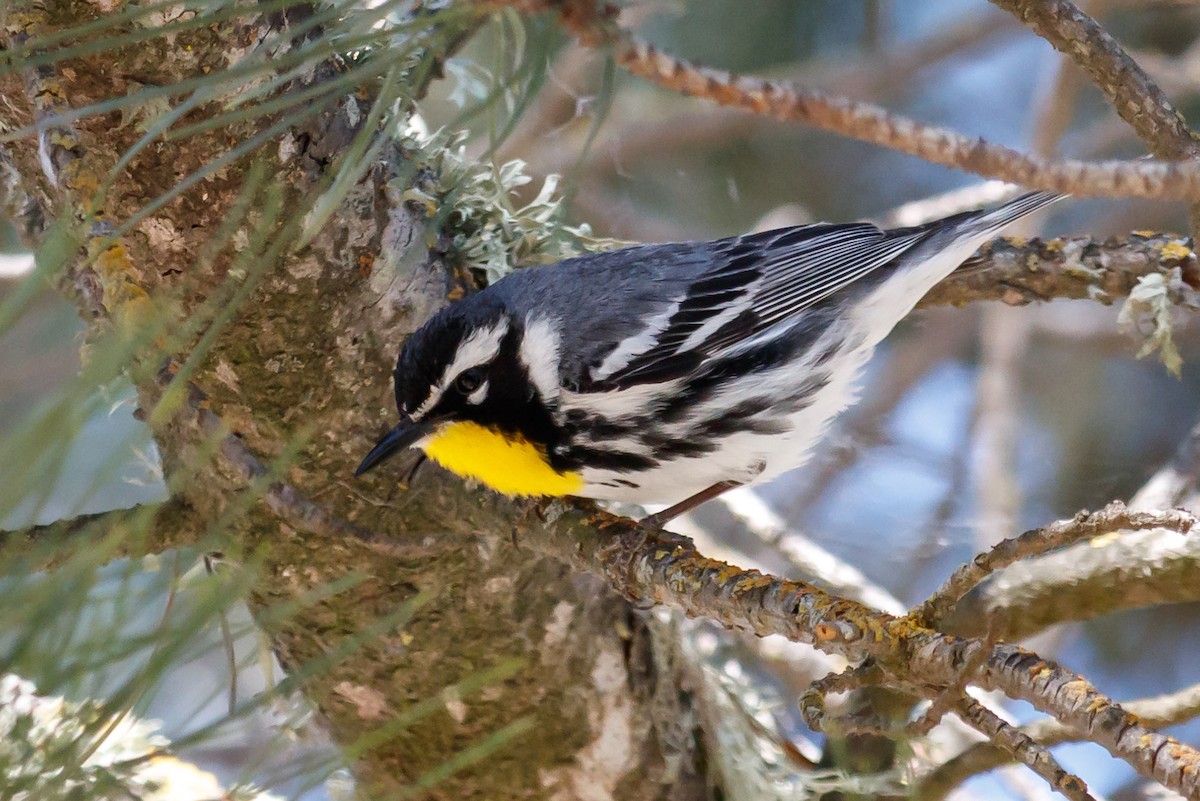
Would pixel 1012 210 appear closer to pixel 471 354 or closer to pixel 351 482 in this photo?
pixel 471 354

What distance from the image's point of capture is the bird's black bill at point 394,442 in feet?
5.67

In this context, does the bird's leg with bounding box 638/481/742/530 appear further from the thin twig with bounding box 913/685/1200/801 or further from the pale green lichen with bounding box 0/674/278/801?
the pale green lichen with bounding box 0/674/278/801

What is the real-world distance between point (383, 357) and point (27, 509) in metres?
0.91

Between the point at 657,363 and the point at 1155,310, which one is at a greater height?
the point at 657,363

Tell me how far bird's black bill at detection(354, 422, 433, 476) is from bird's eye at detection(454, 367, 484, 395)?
0.43ft

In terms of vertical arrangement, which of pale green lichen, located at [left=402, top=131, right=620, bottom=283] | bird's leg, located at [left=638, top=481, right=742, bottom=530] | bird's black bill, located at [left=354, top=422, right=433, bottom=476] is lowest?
bird's leg, located at [left=638, top=481, right=742, bottom=530]

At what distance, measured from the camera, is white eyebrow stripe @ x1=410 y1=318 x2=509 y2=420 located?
1.82m

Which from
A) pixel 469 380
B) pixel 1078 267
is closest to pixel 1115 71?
pixel 1078 267

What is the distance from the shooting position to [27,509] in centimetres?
94

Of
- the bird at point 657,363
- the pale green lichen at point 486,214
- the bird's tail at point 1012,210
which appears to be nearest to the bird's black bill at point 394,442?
the bird at point 657,363

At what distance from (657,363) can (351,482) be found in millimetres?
555

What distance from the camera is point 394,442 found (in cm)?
174

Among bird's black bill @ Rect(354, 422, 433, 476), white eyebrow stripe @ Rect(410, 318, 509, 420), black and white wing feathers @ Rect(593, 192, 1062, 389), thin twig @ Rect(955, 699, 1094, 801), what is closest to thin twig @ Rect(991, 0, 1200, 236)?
black and white wing feathers @ Rect(593, 192, 1062, 389)

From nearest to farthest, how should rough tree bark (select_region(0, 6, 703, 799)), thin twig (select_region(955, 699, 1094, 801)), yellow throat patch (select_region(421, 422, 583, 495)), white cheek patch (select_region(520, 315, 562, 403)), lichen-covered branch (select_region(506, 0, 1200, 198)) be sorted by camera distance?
lichen-covered branch (select_region(506, 0, 1200, 198))
thin twig (select_region(955, 699, 1094, 801))
rough tree bark (select_region(0, 6, 703, 799))
yellow throat patch (select_region(421, 422, 583, 495))
white cheek patch (select_region(520, 315, 562, 403))
